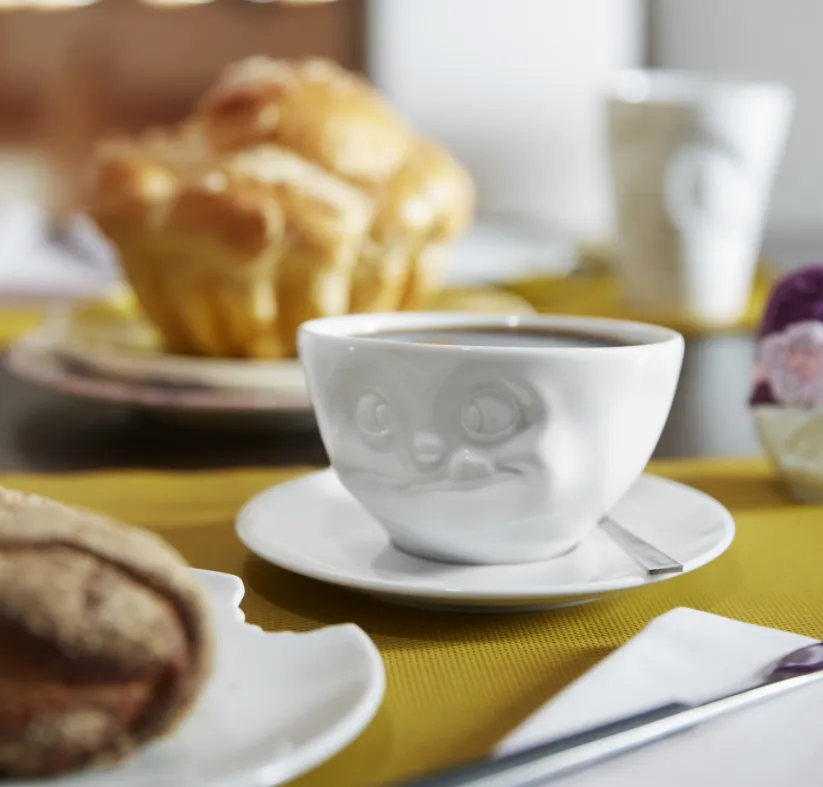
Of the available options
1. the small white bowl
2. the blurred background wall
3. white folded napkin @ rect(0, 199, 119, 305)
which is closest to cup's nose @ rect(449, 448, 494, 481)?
the small white bowl

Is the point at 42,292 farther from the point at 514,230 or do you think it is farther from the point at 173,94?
the point at 173,94

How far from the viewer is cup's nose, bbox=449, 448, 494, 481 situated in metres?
0.52

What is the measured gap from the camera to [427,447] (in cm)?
53

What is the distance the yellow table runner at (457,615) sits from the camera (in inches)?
15.3

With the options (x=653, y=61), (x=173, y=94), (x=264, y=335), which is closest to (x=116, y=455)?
Result: (x=264, y=335)

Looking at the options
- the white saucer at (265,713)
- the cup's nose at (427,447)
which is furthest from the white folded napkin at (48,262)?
the white saucer at (265,713)

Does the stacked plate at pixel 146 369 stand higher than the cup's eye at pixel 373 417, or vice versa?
the cup's eye at pixel 373 417

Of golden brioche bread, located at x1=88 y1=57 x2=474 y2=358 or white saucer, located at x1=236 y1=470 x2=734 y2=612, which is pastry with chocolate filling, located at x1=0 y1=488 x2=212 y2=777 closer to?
white saucer, located at x1=236 y1=470 x2=734 y2=612

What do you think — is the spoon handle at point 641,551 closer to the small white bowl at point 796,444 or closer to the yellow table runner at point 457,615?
the yellow table runner at point 457,615

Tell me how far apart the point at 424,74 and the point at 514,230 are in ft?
3.13

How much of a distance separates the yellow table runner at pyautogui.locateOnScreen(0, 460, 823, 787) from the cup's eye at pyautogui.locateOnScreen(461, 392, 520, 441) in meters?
0.08

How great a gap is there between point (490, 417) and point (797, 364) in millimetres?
241

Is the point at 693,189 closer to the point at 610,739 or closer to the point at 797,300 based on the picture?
the point at 797,300

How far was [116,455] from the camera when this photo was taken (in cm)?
79
